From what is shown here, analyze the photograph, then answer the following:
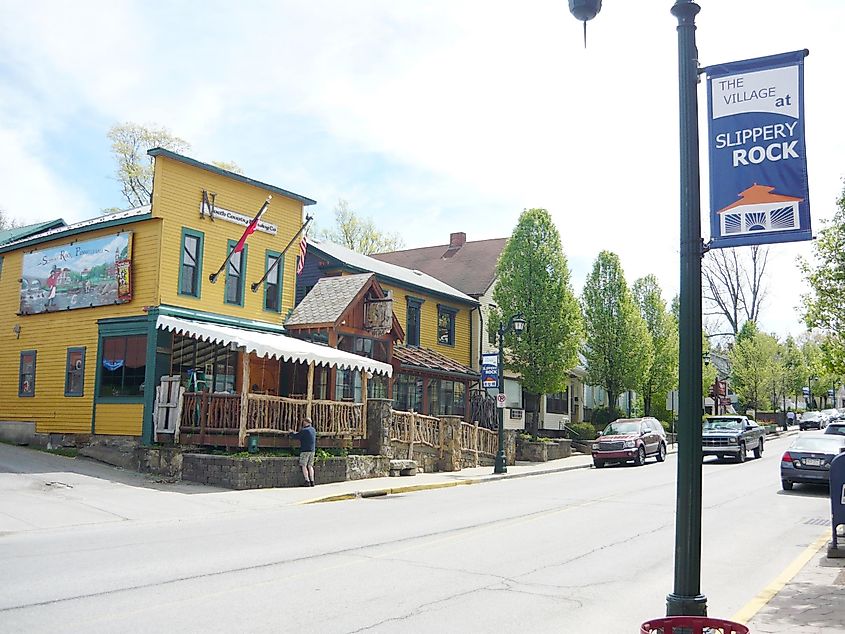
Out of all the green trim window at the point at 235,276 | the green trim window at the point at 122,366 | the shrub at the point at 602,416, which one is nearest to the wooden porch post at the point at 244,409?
the green trim window at the point at 122,366

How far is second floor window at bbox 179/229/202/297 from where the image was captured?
2200 centimetres

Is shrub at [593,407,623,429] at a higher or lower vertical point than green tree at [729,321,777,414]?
lower

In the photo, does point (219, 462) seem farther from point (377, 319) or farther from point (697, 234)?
point (697, 234)

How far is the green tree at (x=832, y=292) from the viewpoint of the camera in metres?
14.6

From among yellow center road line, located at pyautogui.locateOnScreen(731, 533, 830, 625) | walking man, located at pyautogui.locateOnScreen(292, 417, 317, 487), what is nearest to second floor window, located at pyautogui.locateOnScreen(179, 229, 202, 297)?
walking man, located at pyautogui.locateOnScreen(292, 417, 317, 487)

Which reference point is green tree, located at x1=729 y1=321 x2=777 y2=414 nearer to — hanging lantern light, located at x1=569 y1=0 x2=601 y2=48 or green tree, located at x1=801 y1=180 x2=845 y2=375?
green tree, located at x1=801 y1=180 x2=845 y2=375

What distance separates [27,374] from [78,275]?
3915 mm

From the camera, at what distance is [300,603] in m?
7.79

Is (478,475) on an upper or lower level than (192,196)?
lower

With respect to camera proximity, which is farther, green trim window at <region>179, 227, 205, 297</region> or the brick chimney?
the brick chimney

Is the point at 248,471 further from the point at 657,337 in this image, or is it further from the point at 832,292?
the point at 657,337

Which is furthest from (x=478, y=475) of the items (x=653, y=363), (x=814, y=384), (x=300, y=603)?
(x=814, y=384)

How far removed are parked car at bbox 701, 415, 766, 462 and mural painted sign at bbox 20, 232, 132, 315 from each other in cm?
2183

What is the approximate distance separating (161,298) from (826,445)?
57.5 feet
